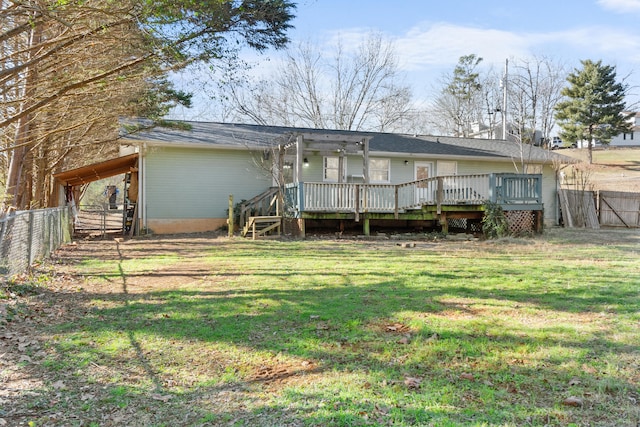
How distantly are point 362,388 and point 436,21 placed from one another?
19.2 metres

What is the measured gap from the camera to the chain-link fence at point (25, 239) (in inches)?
260

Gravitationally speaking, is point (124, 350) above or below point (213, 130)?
below

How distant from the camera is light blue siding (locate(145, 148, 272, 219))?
16359mm

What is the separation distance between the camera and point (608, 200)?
20.3m

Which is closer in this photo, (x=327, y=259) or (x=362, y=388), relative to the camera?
(x=362, y=388)

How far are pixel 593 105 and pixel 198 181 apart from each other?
3977 centimetres

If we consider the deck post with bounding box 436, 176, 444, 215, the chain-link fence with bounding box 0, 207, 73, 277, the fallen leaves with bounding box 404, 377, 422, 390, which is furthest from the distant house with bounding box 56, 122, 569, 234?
the fallen leaves with bounding box 404, 377, 422, 390

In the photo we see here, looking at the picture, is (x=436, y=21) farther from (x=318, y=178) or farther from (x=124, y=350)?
(x=124, y=350)

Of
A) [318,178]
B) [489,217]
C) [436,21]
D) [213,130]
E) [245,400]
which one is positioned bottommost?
[245,400]

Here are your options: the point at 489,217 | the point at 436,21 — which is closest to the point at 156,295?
the point at 489,217

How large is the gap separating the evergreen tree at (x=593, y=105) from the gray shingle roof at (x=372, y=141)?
80.9 ft

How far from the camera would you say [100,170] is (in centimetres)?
1672

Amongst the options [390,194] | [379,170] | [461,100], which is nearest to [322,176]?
[379,170]

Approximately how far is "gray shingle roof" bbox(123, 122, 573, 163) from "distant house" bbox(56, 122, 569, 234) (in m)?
0.05
